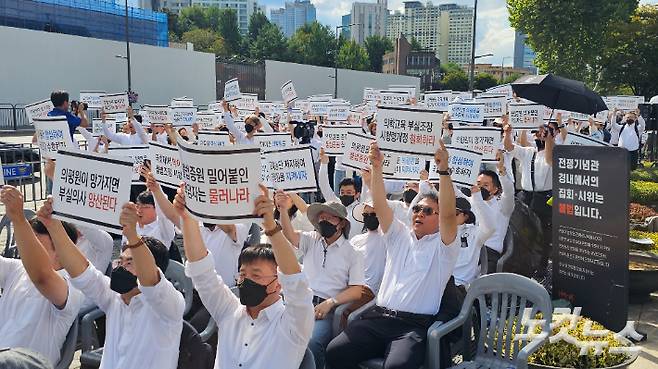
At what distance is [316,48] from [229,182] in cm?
7640

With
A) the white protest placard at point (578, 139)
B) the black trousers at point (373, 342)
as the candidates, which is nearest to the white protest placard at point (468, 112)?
the white protest placard at point (578, 139)

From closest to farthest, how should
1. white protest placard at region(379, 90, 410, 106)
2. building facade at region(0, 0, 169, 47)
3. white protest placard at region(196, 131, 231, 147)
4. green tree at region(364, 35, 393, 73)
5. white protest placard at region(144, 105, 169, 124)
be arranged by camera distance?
white protest placard at region(196, 131, 231, 147)
white protest placard at region(144, 105, 169, 124)
white protest placard at region(379, 90, 410, 106)
building facade at region(0, 0, 169, 47)
green tree at region(364, 35, 393, 73)

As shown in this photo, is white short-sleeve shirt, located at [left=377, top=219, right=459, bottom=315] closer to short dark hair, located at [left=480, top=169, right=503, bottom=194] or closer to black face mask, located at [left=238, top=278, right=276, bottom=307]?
black face mask, located at [left=238, top=278, right=276, bottom=307]

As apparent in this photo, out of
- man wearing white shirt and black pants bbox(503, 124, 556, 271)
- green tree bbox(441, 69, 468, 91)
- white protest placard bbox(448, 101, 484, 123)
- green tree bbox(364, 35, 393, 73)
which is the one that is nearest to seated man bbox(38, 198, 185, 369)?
man wearing white shirt and black pants bbox(503, 124, 556, 271)

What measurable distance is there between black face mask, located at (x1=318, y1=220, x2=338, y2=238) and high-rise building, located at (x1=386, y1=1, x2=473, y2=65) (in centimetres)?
15231

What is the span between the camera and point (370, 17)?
18988 cm

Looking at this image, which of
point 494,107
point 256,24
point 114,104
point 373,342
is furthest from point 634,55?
point 256,24

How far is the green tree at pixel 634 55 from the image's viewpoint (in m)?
34.8

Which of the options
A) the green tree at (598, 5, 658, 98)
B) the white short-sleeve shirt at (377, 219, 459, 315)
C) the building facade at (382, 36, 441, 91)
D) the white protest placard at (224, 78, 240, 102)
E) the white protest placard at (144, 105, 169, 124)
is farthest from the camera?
the building facade at (382, 36, 441, 91)

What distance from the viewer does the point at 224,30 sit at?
295 feet

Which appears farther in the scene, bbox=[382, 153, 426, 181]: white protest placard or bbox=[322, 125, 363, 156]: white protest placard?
bbox=[322, 125, 363, 156]: white protest placard

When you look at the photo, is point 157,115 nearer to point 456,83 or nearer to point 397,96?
point 397,96

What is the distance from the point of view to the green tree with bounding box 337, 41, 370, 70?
74562mm

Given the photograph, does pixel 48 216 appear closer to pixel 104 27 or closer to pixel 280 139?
pixel 280 139
